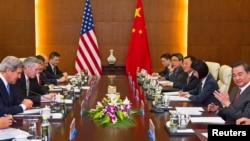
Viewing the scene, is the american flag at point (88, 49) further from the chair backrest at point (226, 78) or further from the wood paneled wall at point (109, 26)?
the chair backrest at point (226, 78)

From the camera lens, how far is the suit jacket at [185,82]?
5.28 metres

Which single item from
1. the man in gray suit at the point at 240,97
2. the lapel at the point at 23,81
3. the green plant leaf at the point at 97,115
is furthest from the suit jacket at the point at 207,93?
the lapel at the point at 23,81

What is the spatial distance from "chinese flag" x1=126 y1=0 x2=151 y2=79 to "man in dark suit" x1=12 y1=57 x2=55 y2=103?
3.78m

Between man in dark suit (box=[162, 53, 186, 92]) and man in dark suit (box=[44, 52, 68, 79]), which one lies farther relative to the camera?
man in dark suit (box=[44, 52, 68, 79])

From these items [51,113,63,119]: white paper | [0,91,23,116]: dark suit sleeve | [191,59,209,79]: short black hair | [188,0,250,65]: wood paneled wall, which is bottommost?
[51,113,63,119]: white paper

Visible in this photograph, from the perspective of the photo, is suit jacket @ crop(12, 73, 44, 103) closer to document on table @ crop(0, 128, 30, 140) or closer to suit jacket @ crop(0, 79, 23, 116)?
suit jacket @ crop(0, 79, 23, 116)

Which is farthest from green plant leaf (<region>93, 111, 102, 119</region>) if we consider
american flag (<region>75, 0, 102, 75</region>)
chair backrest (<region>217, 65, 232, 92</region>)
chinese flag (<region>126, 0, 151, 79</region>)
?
chinese flag (<region>126, 0, 151, 79</region>)

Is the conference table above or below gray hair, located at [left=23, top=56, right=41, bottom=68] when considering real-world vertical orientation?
below

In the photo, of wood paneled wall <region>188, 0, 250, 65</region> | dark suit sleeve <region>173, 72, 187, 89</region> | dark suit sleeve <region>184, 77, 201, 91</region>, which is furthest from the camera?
wood paneled wall <region>188, 0, 250, 65</region>

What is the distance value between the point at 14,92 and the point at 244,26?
242 inches

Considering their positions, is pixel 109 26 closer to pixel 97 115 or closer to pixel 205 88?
pixel 205 88

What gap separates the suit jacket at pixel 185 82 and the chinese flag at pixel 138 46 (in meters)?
2.41

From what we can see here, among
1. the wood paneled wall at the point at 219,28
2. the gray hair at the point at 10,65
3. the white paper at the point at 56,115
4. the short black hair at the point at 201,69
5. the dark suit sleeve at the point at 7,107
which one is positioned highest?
the wood paneled wall at the point at 219,28

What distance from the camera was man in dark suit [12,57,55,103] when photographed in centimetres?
417
